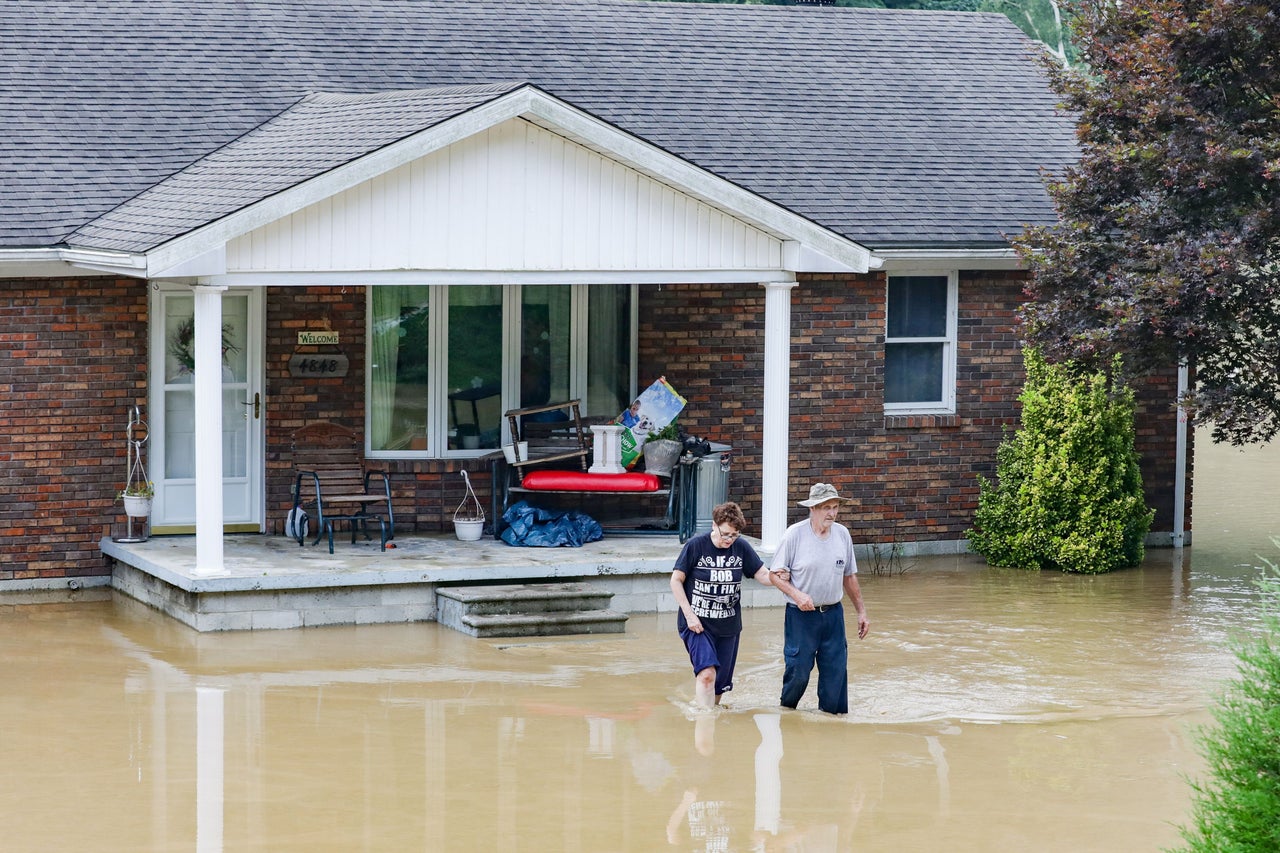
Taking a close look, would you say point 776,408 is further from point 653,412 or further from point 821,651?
point 821,651

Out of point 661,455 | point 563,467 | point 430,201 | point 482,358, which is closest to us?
point 430,201

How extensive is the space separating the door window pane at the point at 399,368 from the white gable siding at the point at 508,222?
249cm

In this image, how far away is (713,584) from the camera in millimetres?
11125

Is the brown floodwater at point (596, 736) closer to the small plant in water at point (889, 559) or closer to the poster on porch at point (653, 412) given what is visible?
the small plant in water at point (889, 559)

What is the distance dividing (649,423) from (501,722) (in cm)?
589

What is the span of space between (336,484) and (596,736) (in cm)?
567

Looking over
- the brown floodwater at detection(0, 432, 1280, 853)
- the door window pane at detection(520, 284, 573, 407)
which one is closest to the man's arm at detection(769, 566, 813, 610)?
the brown floodwater at detection(0, 432, 1280, 853)

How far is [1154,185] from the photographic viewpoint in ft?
50.8

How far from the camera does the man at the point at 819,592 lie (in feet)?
36.4

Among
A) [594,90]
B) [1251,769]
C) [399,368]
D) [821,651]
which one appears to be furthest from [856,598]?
[594,90]

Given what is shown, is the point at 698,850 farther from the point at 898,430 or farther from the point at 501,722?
the point at 898,430

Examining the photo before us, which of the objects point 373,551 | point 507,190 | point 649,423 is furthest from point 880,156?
point 373,551

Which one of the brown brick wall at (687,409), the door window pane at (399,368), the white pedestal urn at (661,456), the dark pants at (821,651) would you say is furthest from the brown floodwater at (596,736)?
the door window pane at (399,368)

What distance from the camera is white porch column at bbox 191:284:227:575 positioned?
13.8 metres
